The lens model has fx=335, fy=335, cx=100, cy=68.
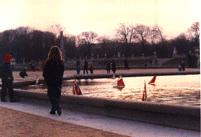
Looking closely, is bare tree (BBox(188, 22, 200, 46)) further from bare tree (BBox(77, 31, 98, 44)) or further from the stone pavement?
the stone pavement

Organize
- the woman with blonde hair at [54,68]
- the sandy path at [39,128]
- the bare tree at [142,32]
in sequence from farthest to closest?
the bare tree at [142,32], the woman with blonde hair at [54,68], the sandy path at [39,128]

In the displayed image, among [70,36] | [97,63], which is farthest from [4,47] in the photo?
[70,36]

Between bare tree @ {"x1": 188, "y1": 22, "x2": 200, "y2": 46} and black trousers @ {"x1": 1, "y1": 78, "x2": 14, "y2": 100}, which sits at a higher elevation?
bare tree @ {"x1": 188, "y1": 22, "x2": 200, "y2": 46}

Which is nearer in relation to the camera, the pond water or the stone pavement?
Answer: the stone pavement

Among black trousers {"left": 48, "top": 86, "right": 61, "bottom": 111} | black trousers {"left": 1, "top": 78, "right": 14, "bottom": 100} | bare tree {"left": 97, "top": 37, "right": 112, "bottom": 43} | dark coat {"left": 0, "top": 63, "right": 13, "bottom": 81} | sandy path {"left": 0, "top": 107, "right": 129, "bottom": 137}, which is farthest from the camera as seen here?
bare tree {"left": 97, "top": 37, "right": 112, "bottom": 43}

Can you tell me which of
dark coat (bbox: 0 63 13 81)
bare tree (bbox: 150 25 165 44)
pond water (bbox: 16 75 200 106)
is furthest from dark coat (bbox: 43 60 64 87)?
bare tree (bbox: 150 25 165 44)

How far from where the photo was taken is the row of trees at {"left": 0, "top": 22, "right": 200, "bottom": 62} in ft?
285

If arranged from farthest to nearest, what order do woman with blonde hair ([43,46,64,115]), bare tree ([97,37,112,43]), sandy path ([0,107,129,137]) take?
bare tree ([97,37,112,43]), woman with blonde hair ([43,46,64,115]), sandy path ([0,107,129,137])

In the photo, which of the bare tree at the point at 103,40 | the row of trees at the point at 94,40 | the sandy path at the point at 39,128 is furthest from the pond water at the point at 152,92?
the bare tree at the point at 103,40

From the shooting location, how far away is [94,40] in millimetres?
113812

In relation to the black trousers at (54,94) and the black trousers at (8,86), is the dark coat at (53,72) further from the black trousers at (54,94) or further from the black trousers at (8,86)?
the black trousers at (8,86)

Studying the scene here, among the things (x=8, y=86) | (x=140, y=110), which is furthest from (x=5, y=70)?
(x=140, y=110)

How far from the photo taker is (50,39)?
3364 inches

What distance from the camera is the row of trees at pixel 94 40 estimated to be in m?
86.8
